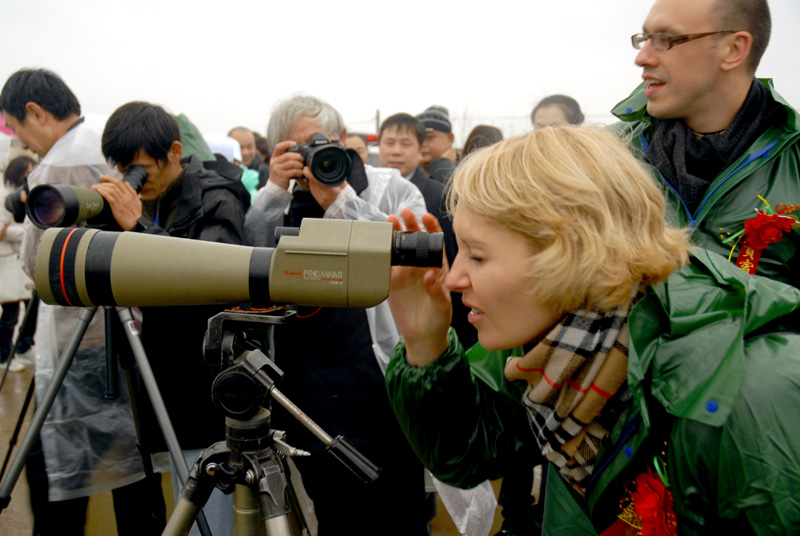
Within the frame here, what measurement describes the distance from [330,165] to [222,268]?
1.00 m

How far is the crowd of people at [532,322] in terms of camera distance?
2.79 feet

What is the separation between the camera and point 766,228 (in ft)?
4.72

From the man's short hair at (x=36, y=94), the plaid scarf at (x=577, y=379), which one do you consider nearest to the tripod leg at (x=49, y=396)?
the man's short hair at (x=36, y=94)

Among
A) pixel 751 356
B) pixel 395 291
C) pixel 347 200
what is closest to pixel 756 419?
pixel 751 356

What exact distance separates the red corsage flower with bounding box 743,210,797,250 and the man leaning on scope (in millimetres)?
1647

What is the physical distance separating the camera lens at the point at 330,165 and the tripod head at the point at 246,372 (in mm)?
898

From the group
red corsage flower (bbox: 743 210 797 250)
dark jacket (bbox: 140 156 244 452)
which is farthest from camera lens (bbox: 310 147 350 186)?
red corsage flower (bbox: 743 210 797 250)

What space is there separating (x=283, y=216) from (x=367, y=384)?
29.2 inches

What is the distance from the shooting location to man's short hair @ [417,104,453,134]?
3861 mm

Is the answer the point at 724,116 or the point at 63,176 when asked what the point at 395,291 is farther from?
the point at 63,176

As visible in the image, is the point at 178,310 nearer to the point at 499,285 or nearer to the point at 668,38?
the point at 499,285

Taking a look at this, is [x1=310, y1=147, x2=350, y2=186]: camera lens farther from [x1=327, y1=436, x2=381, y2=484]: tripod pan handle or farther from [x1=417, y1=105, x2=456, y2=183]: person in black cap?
[x1=417, y1=105, x2=456, y2=183]: person in black cap

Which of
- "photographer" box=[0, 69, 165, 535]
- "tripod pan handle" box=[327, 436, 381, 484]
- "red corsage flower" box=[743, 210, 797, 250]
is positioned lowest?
"photographer" box=[0, 69, 165, 535]

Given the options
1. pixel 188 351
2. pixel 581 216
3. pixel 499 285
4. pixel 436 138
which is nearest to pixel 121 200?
pixel 188 351
